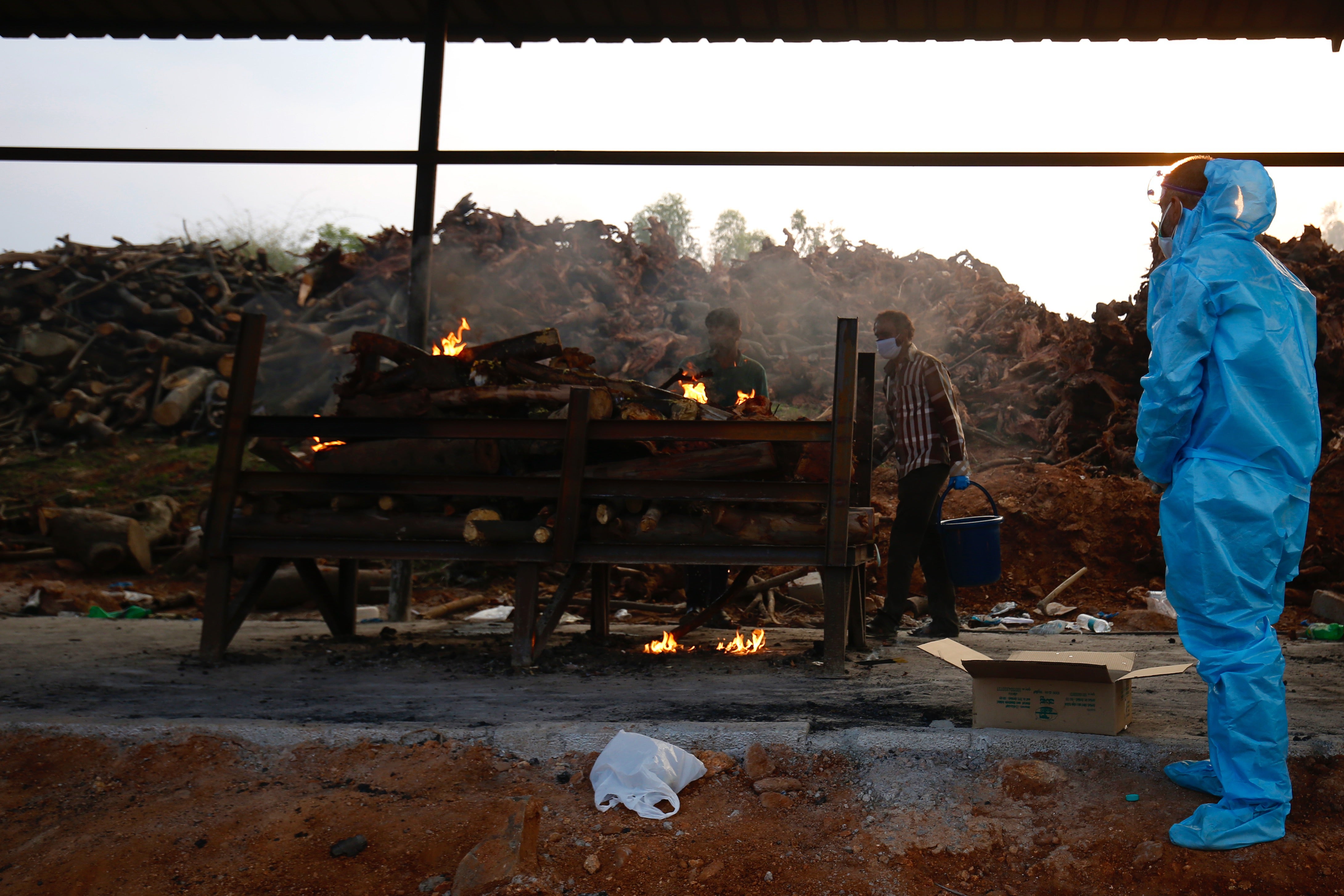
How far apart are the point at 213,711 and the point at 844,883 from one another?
2535 mm

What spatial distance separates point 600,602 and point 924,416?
230 cm

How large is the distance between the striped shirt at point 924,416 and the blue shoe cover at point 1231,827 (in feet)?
9.67

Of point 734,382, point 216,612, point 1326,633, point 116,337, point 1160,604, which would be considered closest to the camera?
point 216,612

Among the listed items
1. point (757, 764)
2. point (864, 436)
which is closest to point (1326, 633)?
point (864, 436)

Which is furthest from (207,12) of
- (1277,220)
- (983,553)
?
(1277,220)

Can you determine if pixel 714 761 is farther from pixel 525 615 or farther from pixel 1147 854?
pixel 525 615

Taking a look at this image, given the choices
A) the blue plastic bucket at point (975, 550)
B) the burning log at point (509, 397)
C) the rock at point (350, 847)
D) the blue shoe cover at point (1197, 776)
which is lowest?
the rock at point (350, 847)

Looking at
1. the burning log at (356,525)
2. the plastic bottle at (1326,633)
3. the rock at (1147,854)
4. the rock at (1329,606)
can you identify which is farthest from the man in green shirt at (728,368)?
the rock at (1329,606)

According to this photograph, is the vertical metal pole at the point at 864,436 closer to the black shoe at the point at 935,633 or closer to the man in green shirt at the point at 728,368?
the man in green shirt at the point at 728,368

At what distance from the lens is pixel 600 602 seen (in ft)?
18.8

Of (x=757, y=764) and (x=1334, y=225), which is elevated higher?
(x=1334, y=225)

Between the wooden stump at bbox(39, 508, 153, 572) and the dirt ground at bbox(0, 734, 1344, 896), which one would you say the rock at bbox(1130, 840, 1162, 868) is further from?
the wooden stump at bbox(39, 508, 153, 572)

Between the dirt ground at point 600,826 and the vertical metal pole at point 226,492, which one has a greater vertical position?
the vertical metal pole at point 226,492

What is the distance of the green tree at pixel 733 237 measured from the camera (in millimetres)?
24422
